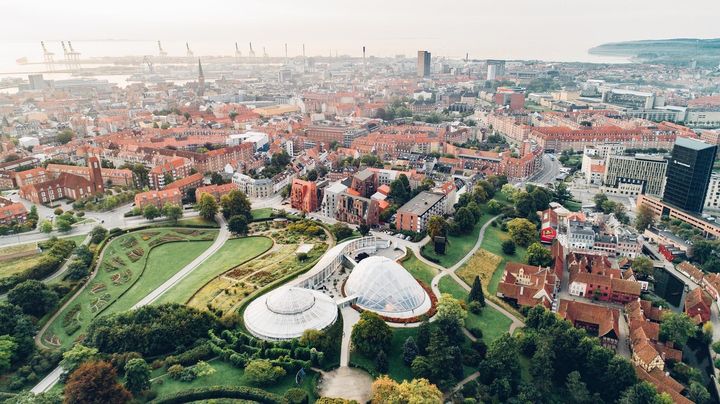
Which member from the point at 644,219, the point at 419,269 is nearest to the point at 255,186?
the point at 419,269

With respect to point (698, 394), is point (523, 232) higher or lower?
higher

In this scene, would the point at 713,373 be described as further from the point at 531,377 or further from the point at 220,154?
the point at 220,154

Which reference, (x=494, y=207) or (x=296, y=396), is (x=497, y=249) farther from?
(x=296, y=396)

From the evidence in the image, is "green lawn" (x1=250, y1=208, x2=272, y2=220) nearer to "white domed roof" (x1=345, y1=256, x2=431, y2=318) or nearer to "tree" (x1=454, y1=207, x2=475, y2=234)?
"white domed roof" (x1=345, y1=256, x2=431, y2=318)

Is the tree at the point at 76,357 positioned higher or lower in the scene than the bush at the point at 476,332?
higher

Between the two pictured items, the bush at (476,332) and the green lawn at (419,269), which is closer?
the bush at (476,332)

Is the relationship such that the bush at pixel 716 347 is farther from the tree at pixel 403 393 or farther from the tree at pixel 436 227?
the tree at pixel 436 227

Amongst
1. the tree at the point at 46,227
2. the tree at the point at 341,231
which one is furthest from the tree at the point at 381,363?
the tree at the point at 46,227
